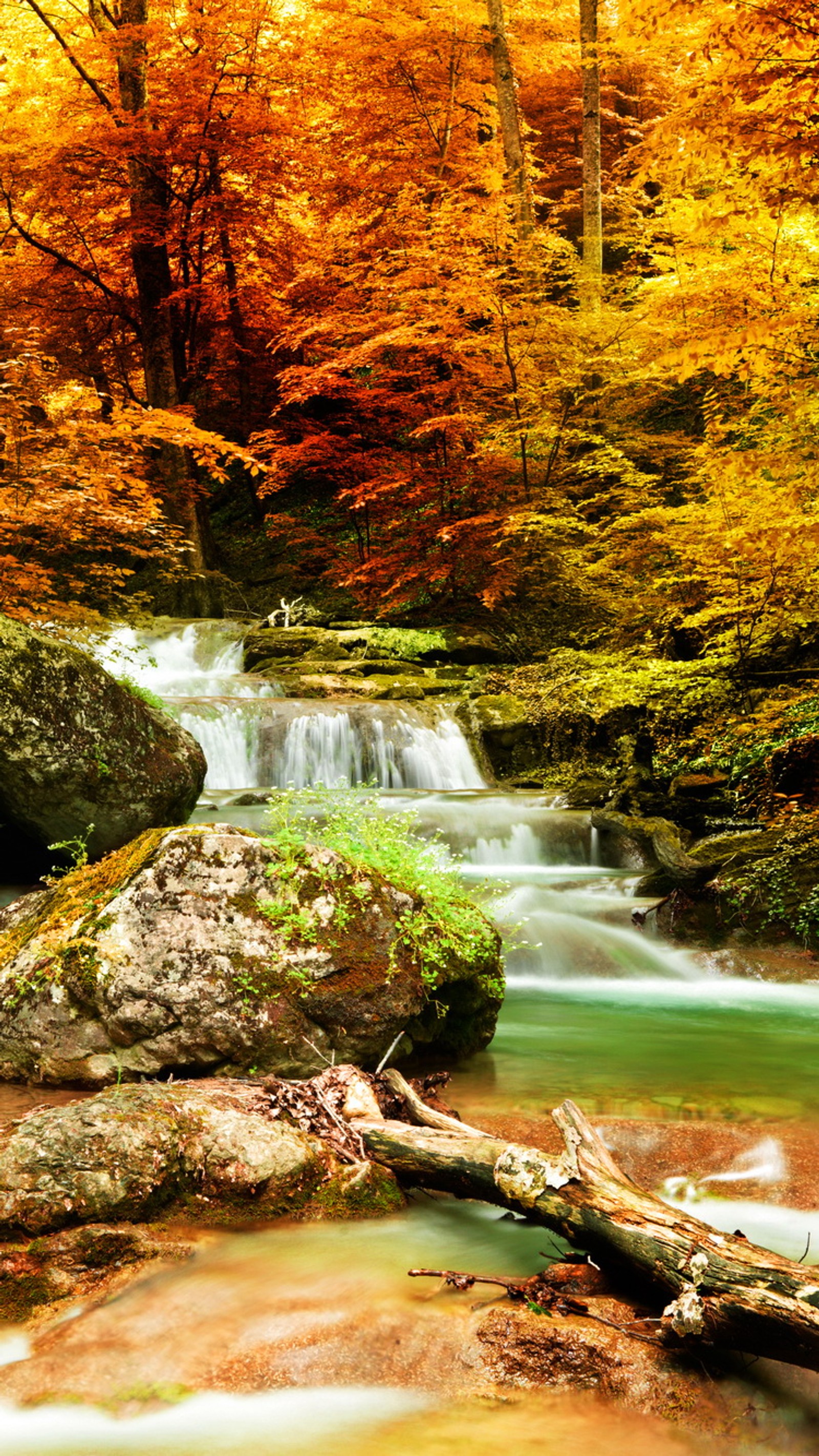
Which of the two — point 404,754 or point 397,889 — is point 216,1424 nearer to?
point 397,889

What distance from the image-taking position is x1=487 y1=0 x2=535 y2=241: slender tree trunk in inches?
566

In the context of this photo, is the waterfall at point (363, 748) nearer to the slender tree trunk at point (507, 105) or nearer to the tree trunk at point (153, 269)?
the tree trunk at point (153, 269)

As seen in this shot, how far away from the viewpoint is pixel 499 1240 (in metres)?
3.14

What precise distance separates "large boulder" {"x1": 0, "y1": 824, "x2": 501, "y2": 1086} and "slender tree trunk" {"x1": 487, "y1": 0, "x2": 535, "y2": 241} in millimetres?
12816

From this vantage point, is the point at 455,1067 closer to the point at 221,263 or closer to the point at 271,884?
the point at 271,884

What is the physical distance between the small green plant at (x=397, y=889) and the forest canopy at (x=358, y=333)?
366 cm

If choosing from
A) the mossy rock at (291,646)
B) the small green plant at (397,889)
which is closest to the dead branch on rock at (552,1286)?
the small green plant at (397,889)

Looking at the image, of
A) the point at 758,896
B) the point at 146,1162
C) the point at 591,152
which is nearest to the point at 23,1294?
the point at 146,1162

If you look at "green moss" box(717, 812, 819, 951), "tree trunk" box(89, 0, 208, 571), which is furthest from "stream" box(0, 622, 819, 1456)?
"tree trunk" box(89, 0, 208, 571)

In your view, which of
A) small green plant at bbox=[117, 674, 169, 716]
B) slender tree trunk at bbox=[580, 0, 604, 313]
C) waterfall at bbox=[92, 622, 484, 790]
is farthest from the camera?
slender tree trunk at bbox=[580, 0, 604, 313]

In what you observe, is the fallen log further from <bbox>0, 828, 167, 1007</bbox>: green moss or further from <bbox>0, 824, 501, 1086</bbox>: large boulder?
<bbox>0, 828, 167, 1007</bbox>: green moss

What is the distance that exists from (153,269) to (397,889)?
1418cm

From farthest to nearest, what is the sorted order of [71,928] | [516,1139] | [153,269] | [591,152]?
[153,269] → [591,152] → [71,928] → [516,1139]

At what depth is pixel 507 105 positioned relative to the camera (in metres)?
14.4
